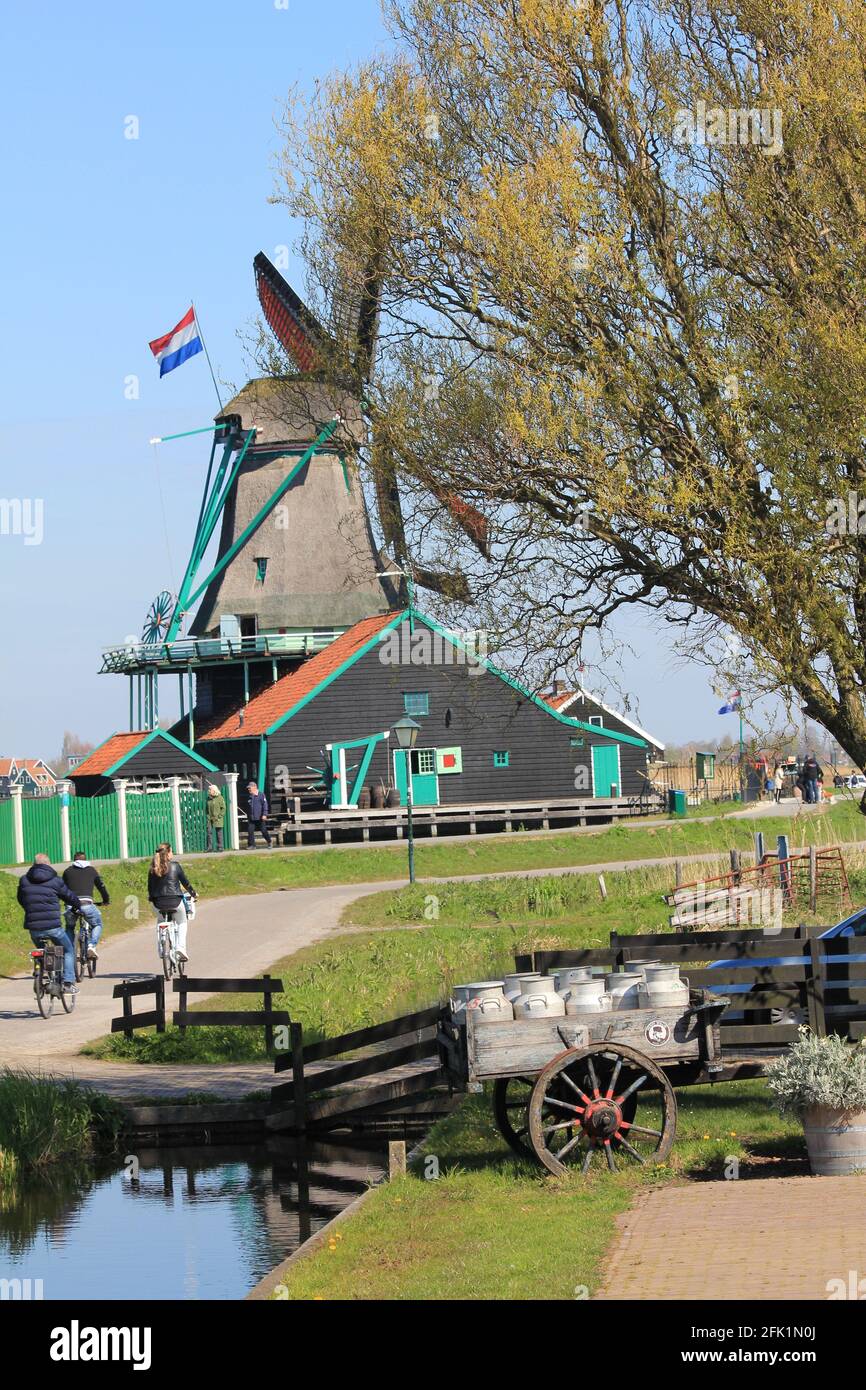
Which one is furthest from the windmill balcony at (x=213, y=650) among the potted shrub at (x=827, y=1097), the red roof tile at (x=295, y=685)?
the potted shrub at (x=827, y=1097)

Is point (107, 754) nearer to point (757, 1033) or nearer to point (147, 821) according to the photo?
point (147, 821)

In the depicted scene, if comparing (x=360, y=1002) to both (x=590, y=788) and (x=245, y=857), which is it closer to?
(x=245, y=857)

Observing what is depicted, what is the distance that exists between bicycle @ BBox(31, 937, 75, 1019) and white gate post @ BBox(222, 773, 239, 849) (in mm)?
25476

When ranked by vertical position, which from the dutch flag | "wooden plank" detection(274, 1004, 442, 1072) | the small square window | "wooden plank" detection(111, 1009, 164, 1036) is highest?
the dutch flag

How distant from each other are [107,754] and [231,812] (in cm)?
1061

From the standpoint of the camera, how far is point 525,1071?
11.1 meters

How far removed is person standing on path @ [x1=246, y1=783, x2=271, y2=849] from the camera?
4675 centimetres

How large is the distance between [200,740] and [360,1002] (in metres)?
35.5

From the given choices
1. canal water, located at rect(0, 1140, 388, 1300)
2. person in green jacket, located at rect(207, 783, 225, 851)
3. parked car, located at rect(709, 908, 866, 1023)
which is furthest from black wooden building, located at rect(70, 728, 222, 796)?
parked car, located at rect(709, 908, 866, 1023)

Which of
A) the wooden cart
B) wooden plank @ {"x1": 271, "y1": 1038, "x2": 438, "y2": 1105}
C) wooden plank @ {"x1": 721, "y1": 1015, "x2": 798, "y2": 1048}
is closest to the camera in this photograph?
the wooden cart

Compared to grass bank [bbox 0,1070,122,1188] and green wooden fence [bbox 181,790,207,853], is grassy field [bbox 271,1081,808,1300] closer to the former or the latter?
grass bank [bbox 0,1070,122,1188]

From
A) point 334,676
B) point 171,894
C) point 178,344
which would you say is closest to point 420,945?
point 171,894

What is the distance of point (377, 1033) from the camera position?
1344cm
